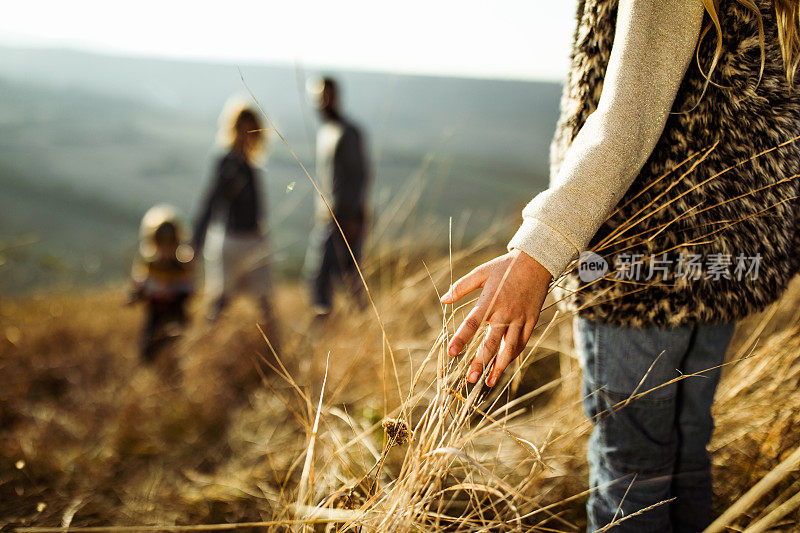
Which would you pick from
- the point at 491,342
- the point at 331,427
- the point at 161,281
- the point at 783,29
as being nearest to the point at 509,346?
the point at 491,342

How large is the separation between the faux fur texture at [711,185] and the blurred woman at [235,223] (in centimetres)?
233

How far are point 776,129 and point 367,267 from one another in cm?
125

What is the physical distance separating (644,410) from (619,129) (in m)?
0.47

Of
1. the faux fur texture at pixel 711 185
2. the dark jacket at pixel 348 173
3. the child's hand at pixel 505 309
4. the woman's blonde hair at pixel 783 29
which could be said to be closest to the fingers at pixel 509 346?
the child's hand at pixel 505 309

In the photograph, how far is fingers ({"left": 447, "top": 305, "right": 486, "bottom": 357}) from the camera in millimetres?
620

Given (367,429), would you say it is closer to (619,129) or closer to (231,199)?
(619,129)

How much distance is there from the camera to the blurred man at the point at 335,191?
308 cm

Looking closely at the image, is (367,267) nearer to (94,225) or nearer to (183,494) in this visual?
(183,494)

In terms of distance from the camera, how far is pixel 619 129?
2.18 feet

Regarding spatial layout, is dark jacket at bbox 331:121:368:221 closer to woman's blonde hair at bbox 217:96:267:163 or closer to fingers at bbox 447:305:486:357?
woman's blonde hair at bbox 217:96:267:163

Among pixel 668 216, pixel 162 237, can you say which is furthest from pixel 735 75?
pixel 162 237

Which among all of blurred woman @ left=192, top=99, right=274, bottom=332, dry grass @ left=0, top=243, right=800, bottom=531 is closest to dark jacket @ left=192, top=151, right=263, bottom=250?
blurred woman @ left=192, top=99, right=274, bottom=332

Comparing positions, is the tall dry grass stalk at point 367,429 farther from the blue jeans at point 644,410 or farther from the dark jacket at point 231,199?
the dark jacket at point 231,199

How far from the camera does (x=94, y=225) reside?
8328 millimetres
